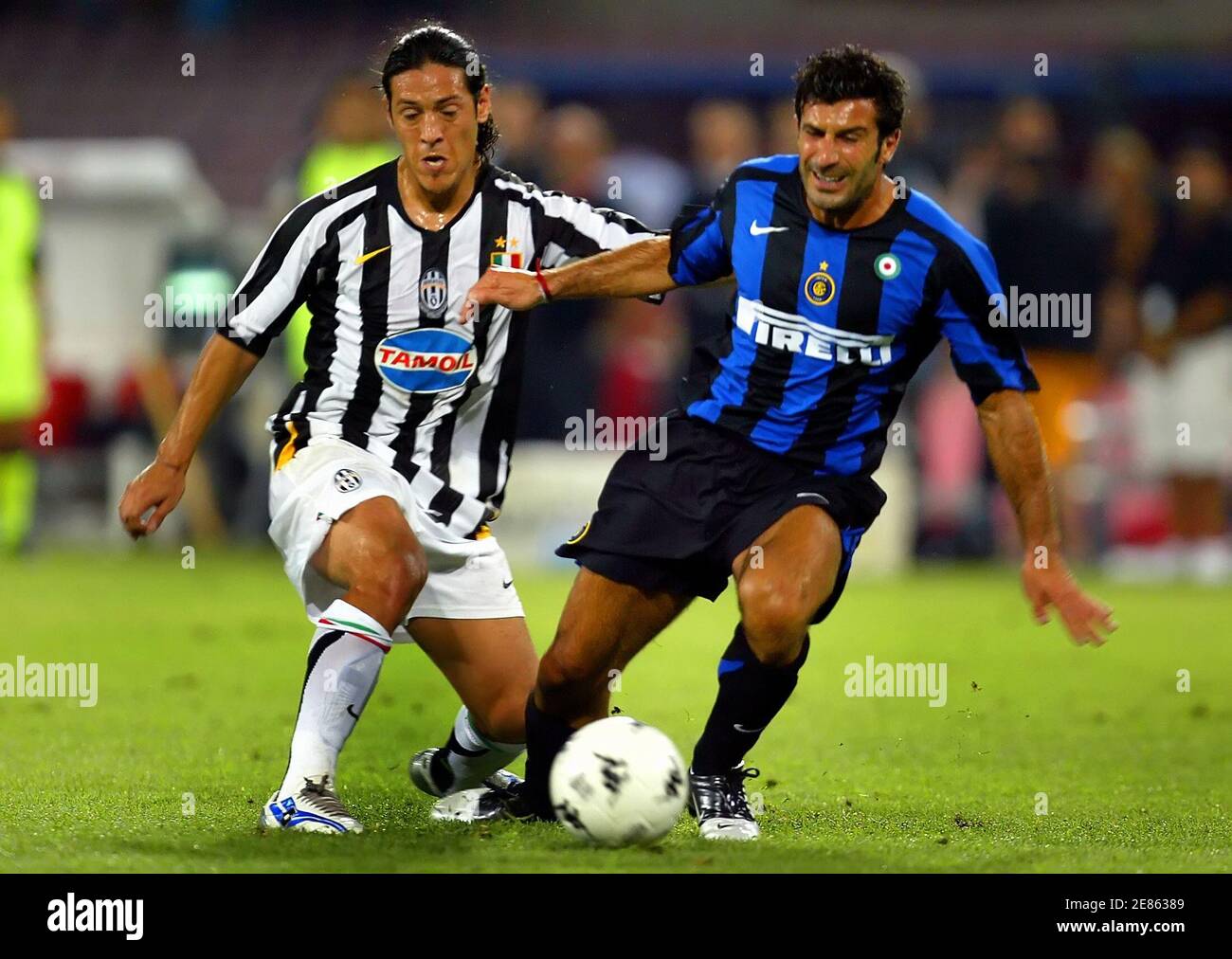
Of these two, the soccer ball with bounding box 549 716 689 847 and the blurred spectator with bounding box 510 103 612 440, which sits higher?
the blurred spectator with bounding box 510 103 612 440

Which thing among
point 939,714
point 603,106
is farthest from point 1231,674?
point 603,106

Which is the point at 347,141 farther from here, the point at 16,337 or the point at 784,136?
the point at 784,136

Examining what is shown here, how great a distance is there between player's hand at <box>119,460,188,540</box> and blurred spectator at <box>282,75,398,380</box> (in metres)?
4.83

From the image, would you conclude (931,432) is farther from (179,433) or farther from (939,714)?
(179,433)

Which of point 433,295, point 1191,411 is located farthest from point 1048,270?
point 433,295

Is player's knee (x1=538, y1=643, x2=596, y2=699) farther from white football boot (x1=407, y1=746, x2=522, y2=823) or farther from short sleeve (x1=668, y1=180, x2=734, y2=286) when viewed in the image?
short sleeve (x1=668, y1=180, x2=734, y2=286)

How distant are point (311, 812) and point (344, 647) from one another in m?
0.44

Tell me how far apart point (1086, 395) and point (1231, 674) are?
5.80 m

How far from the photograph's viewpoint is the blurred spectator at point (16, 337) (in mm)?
11953

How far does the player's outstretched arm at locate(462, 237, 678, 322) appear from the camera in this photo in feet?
16.8

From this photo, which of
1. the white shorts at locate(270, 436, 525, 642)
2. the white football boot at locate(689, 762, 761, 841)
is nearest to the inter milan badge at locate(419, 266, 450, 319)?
the white shorts at locate(270, 436, 525, 642)
